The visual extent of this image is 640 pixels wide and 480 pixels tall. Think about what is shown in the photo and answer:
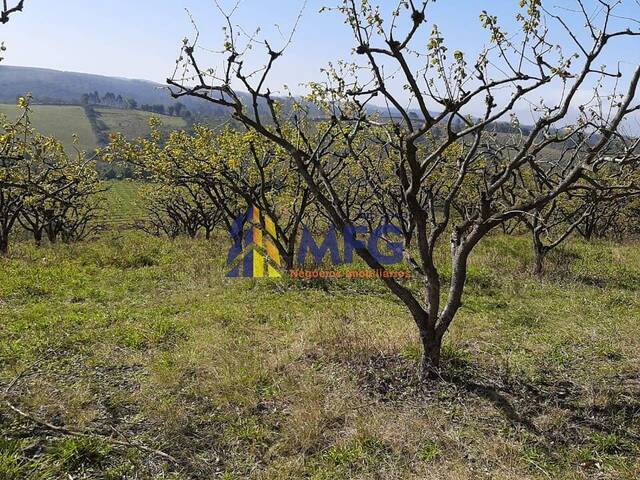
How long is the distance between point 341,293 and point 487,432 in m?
4.89

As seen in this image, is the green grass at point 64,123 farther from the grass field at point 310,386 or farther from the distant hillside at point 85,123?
the grass field at point 310,386

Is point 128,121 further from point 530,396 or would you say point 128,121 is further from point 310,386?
point 530,396

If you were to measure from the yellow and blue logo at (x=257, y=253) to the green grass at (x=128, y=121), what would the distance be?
9464 cm

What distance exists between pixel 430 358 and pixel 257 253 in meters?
6.59

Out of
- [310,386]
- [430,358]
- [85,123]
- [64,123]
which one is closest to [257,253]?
[310,386]

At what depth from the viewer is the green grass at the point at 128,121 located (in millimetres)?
102081

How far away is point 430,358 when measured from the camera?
4855mm

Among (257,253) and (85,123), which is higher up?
(85,123)

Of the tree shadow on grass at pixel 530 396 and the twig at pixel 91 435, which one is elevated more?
the tree shadow on grass at pixel 530 396

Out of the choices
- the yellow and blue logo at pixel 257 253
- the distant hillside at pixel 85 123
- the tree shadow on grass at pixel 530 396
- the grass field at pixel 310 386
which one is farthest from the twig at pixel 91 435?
the distant hillside at pixel 85 123

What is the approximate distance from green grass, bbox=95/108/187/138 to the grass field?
3908 inches

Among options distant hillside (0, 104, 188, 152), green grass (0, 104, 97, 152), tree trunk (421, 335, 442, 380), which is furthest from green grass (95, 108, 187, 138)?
tree trunk (421, 335, 442, 380)

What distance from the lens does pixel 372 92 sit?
405 cm

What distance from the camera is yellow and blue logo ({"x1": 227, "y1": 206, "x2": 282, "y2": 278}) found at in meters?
10.2
